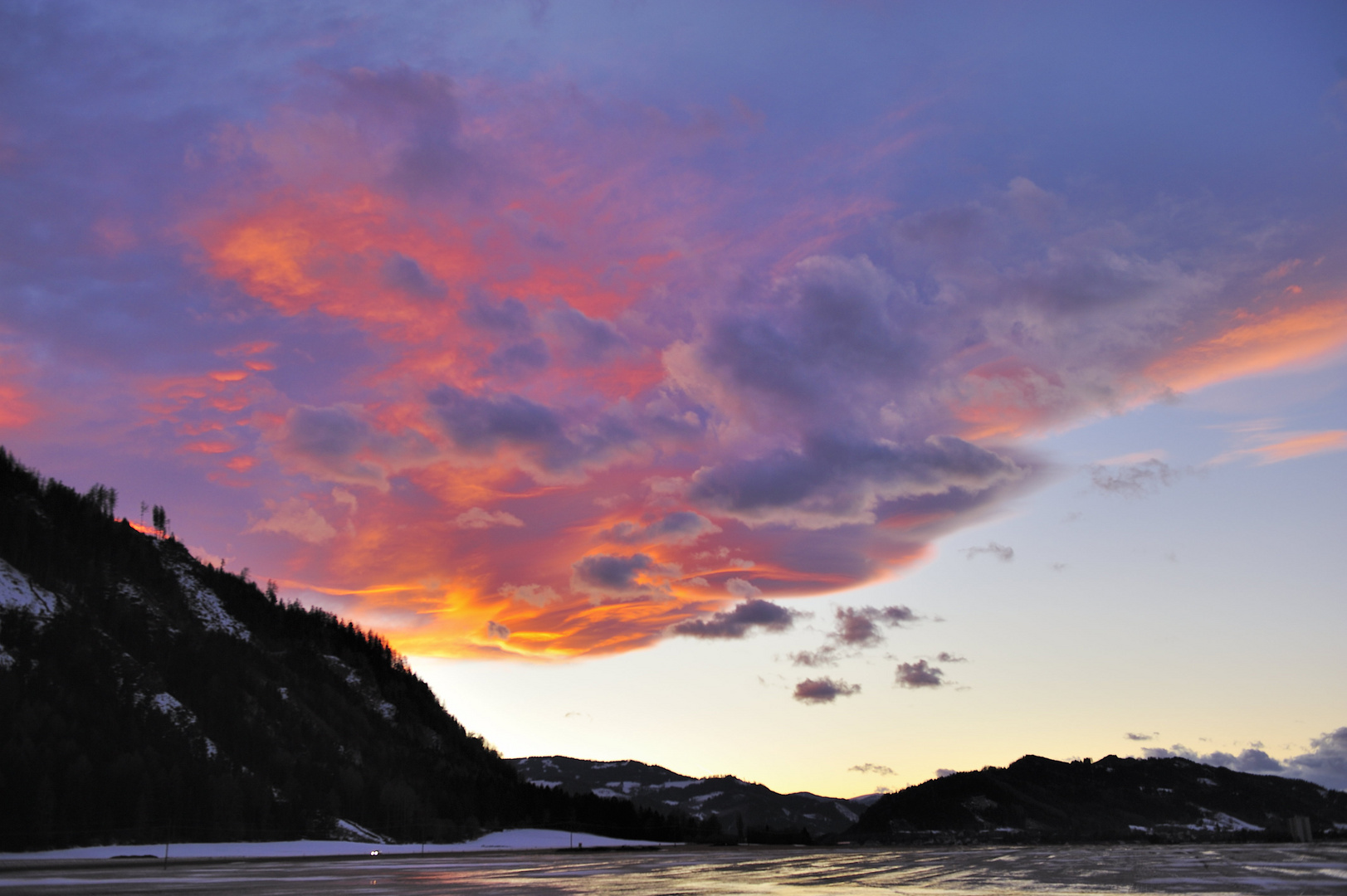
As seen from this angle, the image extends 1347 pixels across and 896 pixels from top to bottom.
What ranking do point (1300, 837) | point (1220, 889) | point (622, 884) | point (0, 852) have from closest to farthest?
point (1220, 889), point (622, 884), point (1300, 837), point (0, 852)

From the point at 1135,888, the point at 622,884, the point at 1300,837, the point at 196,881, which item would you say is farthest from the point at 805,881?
the point at 1300,837

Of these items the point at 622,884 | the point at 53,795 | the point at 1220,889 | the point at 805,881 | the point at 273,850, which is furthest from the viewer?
the point at 53,795

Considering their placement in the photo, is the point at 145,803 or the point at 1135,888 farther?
the point at 145,803

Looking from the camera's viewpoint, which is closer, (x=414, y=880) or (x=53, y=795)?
(x=414, y=880)

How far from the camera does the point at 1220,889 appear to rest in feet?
130

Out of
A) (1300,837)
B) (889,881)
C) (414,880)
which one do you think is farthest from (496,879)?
(1300,837)

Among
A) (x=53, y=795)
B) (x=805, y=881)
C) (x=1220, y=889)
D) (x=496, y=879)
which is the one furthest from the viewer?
(x=53, y=795)

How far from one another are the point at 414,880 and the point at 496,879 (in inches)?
194

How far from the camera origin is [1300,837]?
104000mm

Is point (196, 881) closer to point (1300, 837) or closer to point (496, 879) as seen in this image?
point (496, 879)

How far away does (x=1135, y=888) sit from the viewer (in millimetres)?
41219

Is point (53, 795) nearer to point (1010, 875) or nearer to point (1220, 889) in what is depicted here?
point (1010, 875)

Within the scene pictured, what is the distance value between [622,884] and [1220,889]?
27055mm

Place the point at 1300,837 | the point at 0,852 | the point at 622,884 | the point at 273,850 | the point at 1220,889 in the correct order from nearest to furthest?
the point at 1220,889 < the point at 622,884 < the point at 1300,837 < the point at 0,852 < the point at 273,850
